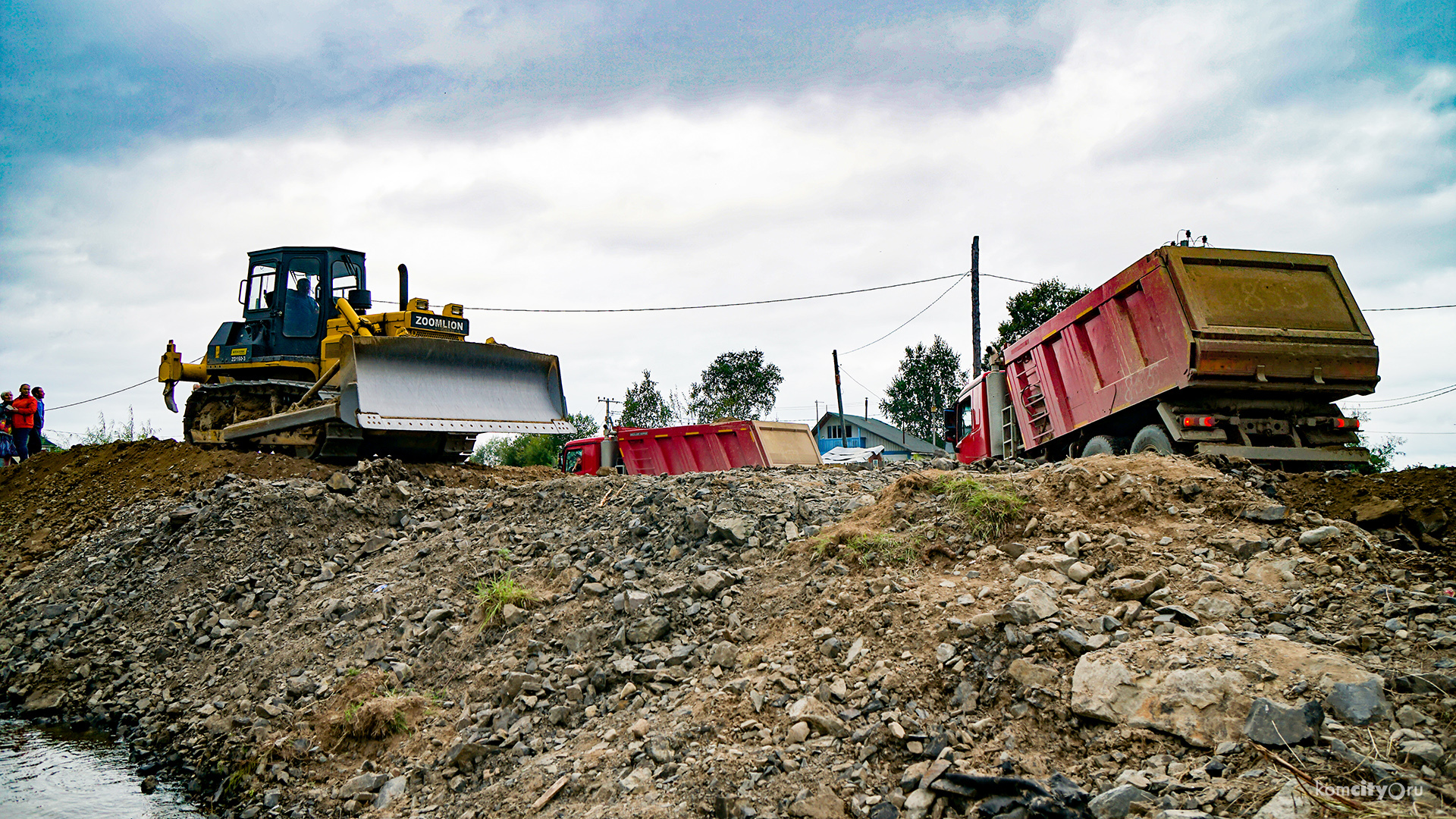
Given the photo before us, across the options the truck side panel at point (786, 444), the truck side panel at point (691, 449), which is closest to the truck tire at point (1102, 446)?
the truck side panel at point (786, 444)

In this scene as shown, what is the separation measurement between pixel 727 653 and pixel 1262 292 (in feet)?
23.6

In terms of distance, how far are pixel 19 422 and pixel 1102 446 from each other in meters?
18.9

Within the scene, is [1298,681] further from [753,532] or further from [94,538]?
[94,538]

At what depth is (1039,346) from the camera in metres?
10.9

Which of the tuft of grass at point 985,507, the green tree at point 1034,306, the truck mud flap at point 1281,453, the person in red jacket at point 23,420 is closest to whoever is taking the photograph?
the tuft of grass at point 985,507

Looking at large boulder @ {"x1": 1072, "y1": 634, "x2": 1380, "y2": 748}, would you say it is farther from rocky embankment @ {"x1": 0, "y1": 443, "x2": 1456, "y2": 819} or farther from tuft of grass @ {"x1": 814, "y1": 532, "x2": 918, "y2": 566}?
tuft of grass @ {"x1": 814, "y1": 532, "x2": 918, "y2": 566}

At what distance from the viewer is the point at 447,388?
38.3 ft

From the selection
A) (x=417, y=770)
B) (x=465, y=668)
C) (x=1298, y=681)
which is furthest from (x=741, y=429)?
(x=1298, y=681)

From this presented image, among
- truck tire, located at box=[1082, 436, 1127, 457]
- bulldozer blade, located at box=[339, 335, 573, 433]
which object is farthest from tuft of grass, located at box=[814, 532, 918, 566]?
bulldozer blade, located at box=[339, 335, 573, 433]

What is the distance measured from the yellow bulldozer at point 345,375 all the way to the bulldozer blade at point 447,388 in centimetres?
1

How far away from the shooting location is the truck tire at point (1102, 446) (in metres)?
9.47

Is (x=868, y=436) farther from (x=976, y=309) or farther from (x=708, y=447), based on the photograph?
(x=708, y=447)

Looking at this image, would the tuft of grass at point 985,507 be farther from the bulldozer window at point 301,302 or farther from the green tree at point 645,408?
the green tree at point 645,408

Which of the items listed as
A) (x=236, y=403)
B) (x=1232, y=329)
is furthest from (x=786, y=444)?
(x=236, y=403)
